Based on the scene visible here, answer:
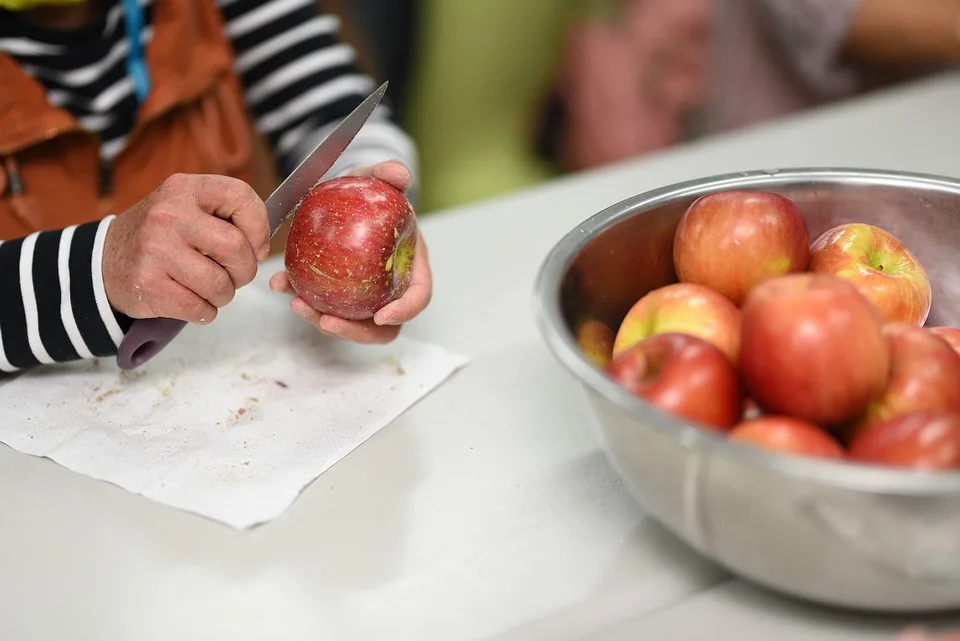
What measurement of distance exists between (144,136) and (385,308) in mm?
497

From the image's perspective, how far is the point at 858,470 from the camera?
0.42 metres

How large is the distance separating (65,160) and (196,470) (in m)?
0.50

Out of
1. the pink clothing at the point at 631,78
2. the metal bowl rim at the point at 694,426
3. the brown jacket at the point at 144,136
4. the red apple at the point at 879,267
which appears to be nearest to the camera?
the metal bowl rim at the point at 694,426

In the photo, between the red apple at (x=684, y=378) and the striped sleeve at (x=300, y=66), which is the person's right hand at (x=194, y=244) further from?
the striped sleeve at (x=300, y=66)

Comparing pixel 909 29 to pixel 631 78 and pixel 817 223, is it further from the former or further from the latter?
pixel 817 223

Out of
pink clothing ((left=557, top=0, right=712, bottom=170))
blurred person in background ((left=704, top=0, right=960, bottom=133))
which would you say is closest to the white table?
blurred person in background ((left=704, top=0, right=960, bottom=133))

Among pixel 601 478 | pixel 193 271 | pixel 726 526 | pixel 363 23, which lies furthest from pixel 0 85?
pixel 363 23

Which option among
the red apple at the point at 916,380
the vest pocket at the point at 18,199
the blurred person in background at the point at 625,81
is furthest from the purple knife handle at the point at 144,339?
the blurred person in background at the point at 625,81

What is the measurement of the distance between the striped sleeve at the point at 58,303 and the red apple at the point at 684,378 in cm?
44

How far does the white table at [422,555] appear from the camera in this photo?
1.80ft

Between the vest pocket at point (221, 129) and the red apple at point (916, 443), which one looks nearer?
the red apple at point (916, 443)

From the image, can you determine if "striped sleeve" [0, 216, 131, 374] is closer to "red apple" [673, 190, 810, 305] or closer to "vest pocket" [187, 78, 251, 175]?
"vest pocket" [187, 78, 251, 175]

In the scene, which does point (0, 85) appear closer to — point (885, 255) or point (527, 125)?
point (885, 255)

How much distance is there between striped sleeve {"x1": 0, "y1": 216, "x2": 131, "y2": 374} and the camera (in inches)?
29.3
